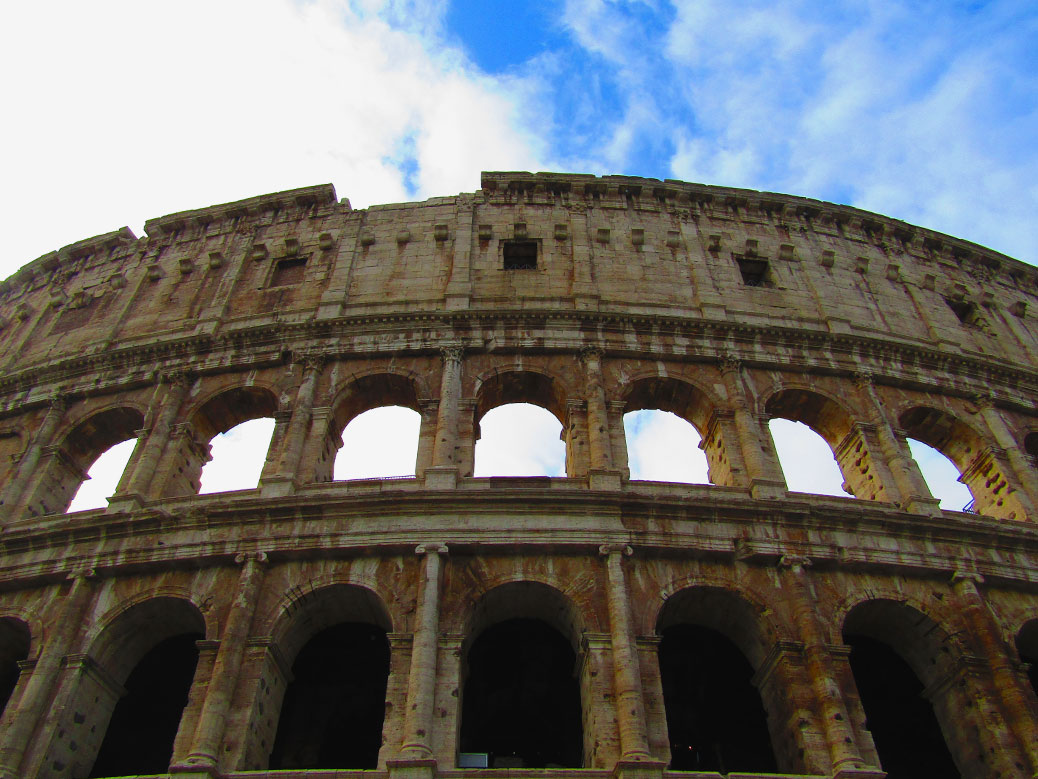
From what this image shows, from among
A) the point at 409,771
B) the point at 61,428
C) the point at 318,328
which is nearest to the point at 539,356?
the point at 318,328

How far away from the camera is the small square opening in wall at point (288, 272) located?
20.5 metres

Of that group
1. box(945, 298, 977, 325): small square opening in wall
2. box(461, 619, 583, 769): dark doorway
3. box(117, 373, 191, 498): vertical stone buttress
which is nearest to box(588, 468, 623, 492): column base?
box(461, 619, 583, 769): dark doorway

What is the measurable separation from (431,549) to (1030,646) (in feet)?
34.7

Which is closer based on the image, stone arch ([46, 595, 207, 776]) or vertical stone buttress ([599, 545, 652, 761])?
vertical stone buttress ([599, 545, 652, 761])

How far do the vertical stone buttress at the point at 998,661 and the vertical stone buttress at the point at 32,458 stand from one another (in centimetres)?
1737

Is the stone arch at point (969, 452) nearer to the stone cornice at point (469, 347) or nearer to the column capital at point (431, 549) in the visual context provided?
the stone cornice at point (469, 347)

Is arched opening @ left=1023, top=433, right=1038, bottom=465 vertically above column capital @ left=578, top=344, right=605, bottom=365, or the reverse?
column capital @ left=578, top=344, right=605, bottom=365

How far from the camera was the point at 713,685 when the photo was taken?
14031mm

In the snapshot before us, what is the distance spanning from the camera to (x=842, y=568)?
1370 cm

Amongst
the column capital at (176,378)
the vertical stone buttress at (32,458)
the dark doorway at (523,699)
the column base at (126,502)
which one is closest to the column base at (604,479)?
the dark doorway at (523,699)

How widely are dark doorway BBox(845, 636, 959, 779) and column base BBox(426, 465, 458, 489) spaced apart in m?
7.42

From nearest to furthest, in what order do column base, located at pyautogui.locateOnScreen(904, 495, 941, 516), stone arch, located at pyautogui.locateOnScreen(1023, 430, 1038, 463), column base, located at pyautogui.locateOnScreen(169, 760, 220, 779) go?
1. column base, located at pyautogui.locateOnScreen(169, 760, 220, 779)
2. column base, located at pyautogui.locateOnScreen(904, 495, 941, 516)
3. stone arch, located at pyautogui.locateOnScreen(1023, 430, 1038, 463)

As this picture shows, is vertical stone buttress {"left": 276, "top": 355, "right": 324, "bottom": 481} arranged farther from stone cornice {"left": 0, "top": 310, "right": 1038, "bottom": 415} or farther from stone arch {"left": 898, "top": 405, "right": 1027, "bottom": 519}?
stone arch {"left": 898, "top": 405, "right": 1027, "bottom": 519}

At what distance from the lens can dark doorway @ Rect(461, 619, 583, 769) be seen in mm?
13203
